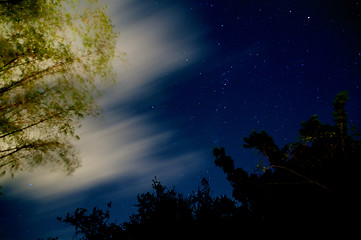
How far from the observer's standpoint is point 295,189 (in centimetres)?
624

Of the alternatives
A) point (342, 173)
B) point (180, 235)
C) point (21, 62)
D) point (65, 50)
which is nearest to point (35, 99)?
point (21, 62)

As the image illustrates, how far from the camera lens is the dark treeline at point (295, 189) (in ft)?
15.5

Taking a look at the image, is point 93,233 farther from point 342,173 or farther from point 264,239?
point 342,173

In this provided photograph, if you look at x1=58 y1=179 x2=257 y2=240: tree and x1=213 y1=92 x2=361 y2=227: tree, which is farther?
x1=58 y1=179 x2=257 y2=240: tree

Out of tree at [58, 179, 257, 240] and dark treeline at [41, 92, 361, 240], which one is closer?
dark treeline at [41, 92, 361, 240]

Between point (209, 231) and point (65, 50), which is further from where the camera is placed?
point (209, 231)

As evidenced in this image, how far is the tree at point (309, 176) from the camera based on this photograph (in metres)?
4.69

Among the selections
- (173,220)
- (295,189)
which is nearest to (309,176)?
(295,189)

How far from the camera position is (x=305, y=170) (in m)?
5.31

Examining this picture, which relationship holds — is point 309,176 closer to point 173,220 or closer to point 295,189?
point 295,189

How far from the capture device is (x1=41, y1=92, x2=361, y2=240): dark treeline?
4.74 metres

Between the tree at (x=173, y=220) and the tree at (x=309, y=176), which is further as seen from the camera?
the tree at (x=173, y=220)

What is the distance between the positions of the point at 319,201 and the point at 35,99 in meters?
10.0

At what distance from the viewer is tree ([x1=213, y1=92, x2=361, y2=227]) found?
469cm
